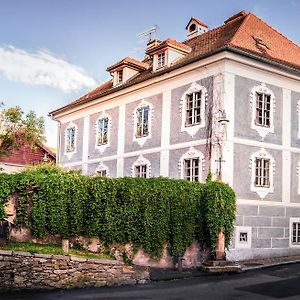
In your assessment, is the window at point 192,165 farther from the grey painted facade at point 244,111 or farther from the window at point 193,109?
the grey painted facade at point 244,111

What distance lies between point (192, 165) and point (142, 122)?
16.4 ft

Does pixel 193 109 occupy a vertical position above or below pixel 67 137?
above

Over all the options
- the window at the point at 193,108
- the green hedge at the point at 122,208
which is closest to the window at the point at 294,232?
the green hedge at the point at 122,208

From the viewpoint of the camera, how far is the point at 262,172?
69.8ft

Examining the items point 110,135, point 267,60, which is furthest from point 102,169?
point 267,60

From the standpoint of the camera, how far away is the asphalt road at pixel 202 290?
12789mm

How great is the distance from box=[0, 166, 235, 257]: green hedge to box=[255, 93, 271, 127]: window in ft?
15.5

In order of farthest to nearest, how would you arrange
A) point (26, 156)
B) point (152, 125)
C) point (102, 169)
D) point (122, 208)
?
point (26, 156), point (102, 169), point (152, 125), point (122, 208)

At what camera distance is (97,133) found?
96.3 ft

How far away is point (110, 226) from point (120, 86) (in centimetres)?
1190

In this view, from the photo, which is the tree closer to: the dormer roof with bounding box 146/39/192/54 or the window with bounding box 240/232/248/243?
the dormer roof with bounding box 146/39/192/54

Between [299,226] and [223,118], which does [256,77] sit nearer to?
[223,118]

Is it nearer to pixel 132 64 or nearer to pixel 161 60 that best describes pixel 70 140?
pixel 132 64

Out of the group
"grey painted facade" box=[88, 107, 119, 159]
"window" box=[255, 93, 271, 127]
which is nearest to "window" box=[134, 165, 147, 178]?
"grey painted facade" box=[88, 107, 119, 159]
